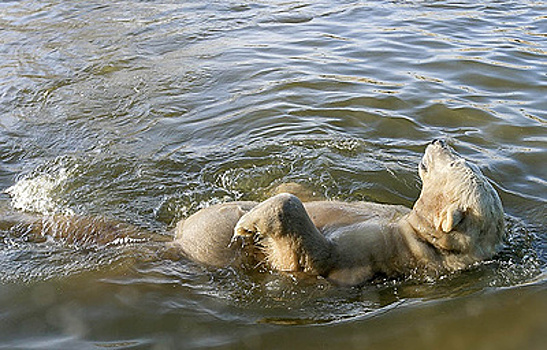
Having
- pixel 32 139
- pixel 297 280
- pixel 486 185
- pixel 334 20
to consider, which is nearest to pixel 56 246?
pixel 297 280

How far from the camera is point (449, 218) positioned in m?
4.18

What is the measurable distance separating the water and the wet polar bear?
0.13m

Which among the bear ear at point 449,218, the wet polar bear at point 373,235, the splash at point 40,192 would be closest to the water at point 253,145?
the splash at point 40,192

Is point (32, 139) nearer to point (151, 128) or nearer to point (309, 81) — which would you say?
point (151, 128)

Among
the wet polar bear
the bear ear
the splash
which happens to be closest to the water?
the splash

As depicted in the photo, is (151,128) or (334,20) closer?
(151,128)

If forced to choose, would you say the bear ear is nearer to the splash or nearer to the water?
the water

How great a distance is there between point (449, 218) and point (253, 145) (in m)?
A: 2.82

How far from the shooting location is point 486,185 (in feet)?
14.5

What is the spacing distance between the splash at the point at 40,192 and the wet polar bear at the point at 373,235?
1.50 meters

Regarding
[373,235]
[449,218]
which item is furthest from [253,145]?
[449,218]

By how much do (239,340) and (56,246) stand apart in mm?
1922

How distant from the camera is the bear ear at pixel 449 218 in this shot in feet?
→ 13.7

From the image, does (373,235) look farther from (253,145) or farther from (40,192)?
(40,192)
